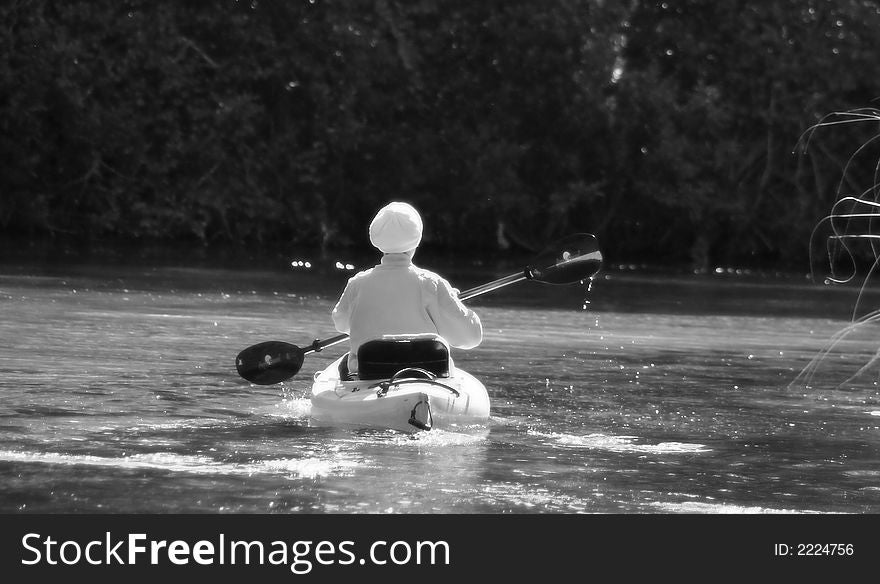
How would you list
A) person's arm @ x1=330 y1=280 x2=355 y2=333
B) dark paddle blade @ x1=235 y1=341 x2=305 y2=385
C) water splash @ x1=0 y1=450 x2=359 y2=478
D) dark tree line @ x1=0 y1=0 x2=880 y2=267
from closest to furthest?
water splash @ x1=0 y1=450 x2=359 y2=478, person's arm @ x1=330 y1=280 x2=355 y2=333, dark paddle blade @ x1=235 y1=341 x2=305 y2=385, dark tree line @ x1=0 y1=0 x2=880 y2=267

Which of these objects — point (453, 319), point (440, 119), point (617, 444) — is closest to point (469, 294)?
point (453, 319)

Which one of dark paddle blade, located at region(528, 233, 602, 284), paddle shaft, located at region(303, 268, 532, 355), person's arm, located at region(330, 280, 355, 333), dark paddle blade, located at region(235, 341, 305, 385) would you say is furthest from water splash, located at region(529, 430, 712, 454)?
dark paddle blade, located at region(528, 233, 602, 284)

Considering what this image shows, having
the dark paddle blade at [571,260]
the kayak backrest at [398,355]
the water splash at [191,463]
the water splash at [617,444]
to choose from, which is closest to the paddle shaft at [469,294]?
the dark paddle blade at [571,260]

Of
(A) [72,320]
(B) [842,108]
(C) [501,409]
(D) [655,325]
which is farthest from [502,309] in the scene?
(B) [842,108]

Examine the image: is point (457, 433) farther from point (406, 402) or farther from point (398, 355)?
point (398, 355)

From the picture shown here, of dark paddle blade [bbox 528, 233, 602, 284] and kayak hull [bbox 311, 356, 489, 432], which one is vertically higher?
dark paddle blade [bbox 528, 233, 602, 284]

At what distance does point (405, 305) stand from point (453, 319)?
0.90ft

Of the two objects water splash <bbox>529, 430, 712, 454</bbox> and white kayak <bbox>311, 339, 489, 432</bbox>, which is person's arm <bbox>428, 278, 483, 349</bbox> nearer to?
white kayak <bbox>311, 339, 489, 432</bbox>

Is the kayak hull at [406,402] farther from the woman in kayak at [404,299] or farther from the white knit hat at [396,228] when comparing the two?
the white knit hat at [396,228]

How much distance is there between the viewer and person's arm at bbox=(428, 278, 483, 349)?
9.45 meters

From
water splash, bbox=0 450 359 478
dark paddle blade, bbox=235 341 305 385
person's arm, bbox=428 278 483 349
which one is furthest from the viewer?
dark paddle blade, bbox=235 341 305 385

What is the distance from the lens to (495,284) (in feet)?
36.4

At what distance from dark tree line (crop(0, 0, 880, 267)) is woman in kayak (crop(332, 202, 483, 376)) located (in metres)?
24.5

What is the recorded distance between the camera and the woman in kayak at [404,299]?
371 inches
